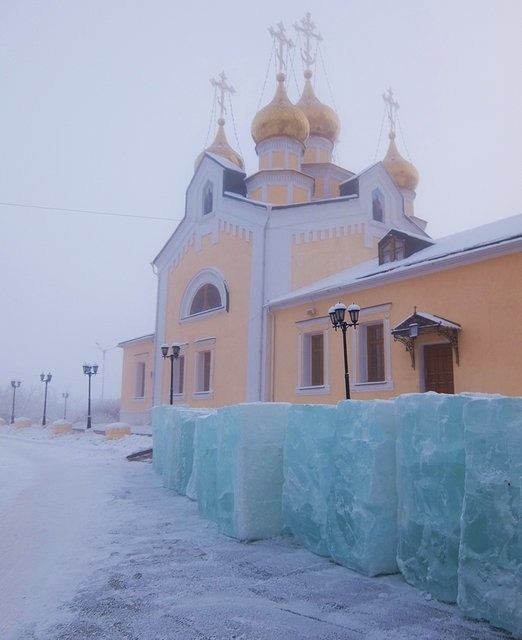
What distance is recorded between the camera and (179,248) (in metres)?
20.6

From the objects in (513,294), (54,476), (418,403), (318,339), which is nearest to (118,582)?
(418,403)

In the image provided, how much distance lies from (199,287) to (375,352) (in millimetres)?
8359

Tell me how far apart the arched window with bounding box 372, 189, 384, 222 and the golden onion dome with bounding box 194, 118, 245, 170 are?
749 cm

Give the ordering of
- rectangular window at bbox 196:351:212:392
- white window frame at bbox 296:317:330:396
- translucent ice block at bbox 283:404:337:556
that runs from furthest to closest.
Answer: rectangular window at bbox 196:351:212:392, white window frame at bbox 296:317:330:396, translucent ice block at bbox 283:404:337:556

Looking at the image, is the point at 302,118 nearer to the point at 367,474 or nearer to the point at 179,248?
the point at 179,248

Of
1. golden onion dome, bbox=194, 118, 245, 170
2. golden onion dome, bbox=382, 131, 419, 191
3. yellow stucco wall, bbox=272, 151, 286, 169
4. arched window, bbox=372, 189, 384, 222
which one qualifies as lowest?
arched window, bbox=372, 189, 384, 222

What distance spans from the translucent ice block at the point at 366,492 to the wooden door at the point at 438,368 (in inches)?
275

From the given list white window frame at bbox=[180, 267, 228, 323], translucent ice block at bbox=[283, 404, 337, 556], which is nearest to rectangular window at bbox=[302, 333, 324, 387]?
white window frame at bbox=[180, 267, 228, 323]

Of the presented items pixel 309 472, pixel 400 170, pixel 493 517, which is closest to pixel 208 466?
pixel 309 472

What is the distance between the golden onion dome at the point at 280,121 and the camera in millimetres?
19609

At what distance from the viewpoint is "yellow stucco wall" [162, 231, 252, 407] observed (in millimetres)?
16328

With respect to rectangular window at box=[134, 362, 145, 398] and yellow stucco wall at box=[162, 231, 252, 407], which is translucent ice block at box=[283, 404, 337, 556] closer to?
yellow stucco wall at box=[162, 231, 252, 407]

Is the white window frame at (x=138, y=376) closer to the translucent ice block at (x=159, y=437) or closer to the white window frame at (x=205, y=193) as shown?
the white window frame at (x=205, y=193)

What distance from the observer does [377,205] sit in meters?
18.6
